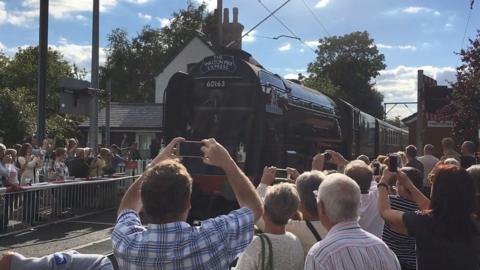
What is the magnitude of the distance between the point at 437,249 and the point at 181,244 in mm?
1817

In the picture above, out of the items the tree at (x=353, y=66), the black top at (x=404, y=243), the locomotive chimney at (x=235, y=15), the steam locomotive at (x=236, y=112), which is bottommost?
the black top at (x=404, y=243)

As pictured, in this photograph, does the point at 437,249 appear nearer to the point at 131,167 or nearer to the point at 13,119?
the point at 131,167

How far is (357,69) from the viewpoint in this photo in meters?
76.1

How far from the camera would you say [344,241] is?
3.04 m

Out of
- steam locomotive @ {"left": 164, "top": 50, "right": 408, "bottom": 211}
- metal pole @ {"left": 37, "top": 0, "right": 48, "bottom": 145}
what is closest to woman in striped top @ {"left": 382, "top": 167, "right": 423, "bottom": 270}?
steam locomotive @ {"left": 164, "top": 50, "right": 408, "bottom": 211}

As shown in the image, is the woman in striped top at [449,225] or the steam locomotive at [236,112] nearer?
the woman in striped top at [449,225]

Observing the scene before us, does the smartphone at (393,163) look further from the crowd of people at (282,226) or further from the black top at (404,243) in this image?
the black top at (404,243)

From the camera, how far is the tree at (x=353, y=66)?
75.1 m

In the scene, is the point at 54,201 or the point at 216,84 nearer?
the point at 216,84

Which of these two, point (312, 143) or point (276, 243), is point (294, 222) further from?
point (312, 143)

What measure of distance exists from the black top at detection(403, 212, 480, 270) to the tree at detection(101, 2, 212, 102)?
64.6m

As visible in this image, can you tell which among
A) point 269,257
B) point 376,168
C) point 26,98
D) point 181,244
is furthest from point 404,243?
point 26,98

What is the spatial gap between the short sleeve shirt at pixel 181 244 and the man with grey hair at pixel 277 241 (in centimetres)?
45

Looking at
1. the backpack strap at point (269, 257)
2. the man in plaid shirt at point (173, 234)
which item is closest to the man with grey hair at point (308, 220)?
the backpack strap at point (269, 257)
